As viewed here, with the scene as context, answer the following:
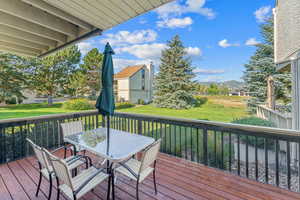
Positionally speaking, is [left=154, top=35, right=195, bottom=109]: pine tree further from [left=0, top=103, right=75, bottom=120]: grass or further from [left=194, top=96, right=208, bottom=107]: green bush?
[left=0, top=103, right=75, bottom=120]: grass

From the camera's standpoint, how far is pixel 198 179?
2.46 meters

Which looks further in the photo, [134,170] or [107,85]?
[107,85]

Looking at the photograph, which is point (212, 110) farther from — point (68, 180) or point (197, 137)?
point (68, 180)

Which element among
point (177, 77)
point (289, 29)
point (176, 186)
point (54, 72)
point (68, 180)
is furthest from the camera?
point (54, 72)

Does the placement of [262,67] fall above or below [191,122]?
above

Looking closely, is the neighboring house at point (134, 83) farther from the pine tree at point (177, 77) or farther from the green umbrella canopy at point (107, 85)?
the green umbrella canopy at point (107, 85)

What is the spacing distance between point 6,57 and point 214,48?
19505 mm

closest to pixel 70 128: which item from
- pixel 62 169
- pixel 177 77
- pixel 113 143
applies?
pixel 113 143

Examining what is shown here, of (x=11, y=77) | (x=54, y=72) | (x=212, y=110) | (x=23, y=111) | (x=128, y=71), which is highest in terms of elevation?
(x=128, y=71)

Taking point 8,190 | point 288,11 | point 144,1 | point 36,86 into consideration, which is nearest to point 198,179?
point 144,1

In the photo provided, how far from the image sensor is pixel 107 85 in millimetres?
2164

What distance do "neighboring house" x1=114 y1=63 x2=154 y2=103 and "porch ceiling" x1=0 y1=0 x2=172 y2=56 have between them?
1767cm

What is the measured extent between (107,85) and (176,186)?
183cm

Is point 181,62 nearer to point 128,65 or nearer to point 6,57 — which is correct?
point 128,65
